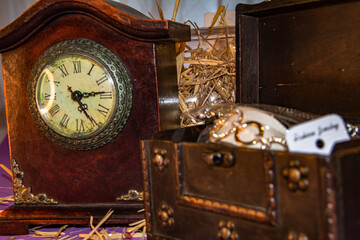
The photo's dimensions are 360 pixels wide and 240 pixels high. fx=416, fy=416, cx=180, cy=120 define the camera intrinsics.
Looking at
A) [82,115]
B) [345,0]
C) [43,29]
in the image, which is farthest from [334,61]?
[43,29]

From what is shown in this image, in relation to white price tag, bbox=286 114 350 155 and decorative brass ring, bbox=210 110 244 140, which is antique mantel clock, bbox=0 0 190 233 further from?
white price tag, bbox=286 114 350 155

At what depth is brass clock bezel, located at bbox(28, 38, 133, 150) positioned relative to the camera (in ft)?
3.84

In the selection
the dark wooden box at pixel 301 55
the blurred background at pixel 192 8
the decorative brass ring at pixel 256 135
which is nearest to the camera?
the decorative brass ring at pixel 256 135

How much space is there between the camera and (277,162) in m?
0.70

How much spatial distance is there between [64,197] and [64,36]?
48 cm

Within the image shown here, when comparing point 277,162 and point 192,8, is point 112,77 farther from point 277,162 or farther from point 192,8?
point 192,8

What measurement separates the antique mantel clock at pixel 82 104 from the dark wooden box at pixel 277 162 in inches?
8.4

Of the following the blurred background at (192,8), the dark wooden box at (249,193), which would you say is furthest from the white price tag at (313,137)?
the blurred background at (192,8)

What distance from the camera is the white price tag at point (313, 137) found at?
699mm

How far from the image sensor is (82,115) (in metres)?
1.22

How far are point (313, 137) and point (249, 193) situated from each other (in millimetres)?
152

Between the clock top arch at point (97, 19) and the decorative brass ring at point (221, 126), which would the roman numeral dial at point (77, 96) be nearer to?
the clock top arch at point (97, 19)

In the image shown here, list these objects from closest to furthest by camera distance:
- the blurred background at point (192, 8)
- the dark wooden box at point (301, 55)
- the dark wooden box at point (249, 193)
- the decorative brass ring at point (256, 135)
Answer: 1. the dark wooden box at point (249, 193)
2. the decorative brass ring at point (256, 135)
3. the dark wooden box at point (301, 55)
4. the blurred background at point (192, 8)

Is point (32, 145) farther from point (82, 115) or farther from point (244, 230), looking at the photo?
point (244, 230)
